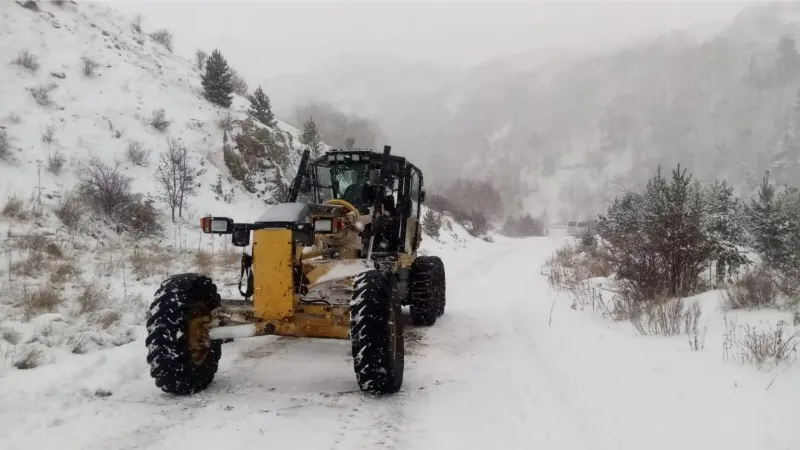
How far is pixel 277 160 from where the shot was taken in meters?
21.7

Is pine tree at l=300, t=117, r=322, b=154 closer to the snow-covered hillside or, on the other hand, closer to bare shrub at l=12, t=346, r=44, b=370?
the snow-covered hillside

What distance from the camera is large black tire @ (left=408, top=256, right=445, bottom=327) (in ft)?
25.7

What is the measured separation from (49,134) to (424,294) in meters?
12.0

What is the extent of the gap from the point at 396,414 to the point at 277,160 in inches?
742

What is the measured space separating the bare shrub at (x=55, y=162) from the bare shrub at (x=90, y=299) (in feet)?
23.2

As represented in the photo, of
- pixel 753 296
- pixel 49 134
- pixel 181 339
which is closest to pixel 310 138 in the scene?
pixel 49 134

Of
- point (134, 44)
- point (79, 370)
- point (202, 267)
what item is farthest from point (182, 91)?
point (79, 370)

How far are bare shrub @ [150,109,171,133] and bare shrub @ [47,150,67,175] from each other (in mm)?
5112

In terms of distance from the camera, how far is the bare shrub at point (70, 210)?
10.9m

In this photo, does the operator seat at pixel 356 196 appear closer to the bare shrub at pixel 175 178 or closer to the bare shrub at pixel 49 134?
the bare shrub at pixel 175 178

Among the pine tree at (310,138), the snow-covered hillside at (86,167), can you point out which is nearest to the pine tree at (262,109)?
the snow-covered hillside at (86,167)

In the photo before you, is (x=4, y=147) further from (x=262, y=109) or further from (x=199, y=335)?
(x=262, y=109)

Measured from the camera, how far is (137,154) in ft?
51.0

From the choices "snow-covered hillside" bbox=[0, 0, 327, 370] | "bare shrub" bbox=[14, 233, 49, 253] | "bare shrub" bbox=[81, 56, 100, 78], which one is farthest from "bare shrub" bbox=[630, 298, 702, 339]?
"bare shrub" bbox=[81, 56, 100, 78]
